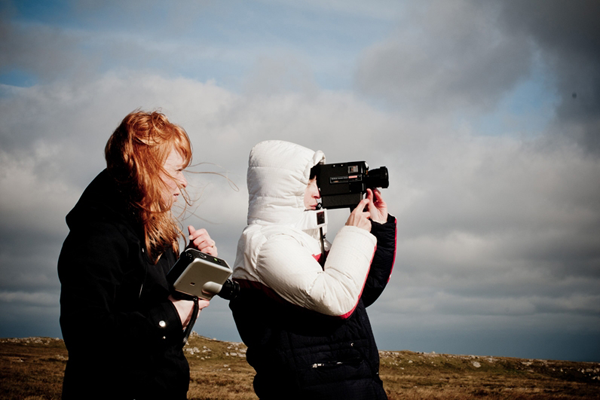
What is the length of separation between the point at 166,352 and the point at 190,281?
48 centimetres

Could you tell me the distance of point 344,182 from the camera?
4.32m

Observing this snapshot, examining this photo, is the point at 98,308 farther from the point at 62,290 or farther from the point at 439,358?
the point at 439,358

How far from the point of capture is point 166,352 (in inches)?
113

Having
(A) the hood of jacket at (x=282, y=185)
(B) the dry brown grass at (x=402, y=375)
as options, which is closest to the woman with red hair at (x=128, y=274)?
(A) the hood of jacket at (x=282, y=185)

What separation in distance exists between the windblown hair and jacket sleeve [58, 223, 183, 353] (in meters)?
0.24

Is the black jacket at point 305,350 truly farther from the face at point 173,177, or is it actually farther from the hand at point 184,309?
the face at point 173,177

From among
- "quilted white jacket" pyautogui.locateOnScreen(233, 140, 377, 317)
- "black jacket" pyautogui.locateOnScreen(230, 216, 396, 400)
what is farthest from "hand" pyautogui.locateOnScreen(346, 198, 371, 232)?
"black jacket" pyautogui.locateOnScreen(230, 216, 396, 400)

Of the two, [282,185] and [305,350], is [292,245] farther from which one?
[305,350]

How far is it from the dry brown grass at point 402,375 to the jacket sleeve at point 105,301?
15.1 m

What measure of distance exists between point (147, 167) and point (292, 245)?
130 cm

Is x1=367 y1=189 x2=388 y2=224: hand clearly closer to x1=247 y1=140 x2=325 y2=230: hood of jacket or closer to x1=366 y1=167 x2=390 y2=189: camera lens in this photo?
x1=366 y1=167 x2=390 y2=189: camera lens

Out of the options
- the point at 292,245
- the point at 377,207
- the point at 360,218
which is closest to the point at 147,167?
the point at 292,245

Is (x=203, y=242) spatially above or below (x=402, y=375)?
above

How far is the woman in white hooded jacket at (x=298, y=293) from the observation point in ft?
11.2
